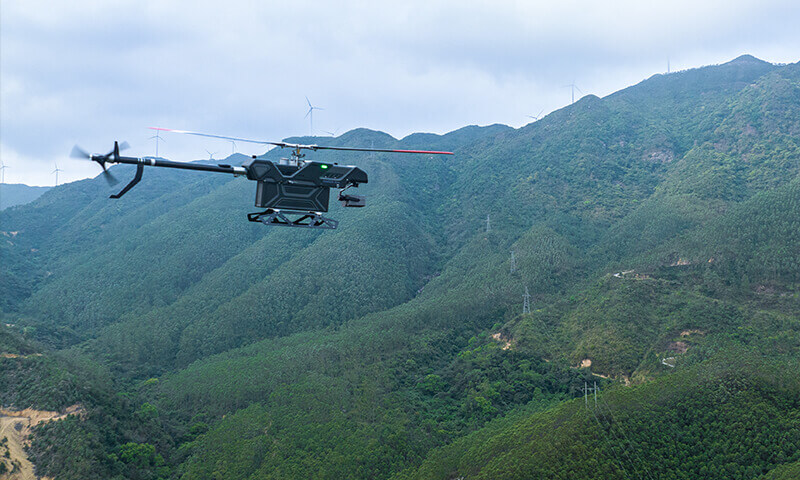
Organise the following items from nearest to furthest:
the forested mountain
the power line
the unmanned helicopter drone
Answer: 1. the unmanned helicopter drone
2. the forested mountain
3. the power line

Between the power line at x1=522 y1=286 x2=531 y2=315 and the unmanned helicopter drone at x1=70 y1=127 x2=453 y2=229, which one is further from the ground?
the unmanned helicopter drone at x1=70 y1=127 x2=453 y2=229

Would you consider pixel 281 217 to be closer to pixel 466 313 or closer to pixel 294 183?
pixel 294 183

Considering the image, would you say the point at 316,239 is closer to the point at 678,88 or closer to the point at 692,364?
the point at 692,364

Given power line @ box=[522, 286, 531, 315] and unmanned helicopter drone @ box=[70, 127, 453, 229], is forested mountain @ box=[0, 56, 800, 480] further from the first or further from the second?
unmanned helicopter drone @ box=[70, 127, 453, 229]

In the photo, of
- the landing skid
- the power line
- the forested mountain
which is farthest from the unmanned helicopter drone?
the power line

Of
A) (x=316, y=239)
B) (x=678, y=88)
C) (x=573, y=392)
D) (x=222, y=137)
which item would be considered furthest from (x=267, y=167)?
(x=678, y=88)

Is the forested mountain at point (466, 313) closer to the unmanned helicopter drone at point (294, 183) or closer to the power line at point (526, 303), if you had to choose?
the power line at point (526, 303)

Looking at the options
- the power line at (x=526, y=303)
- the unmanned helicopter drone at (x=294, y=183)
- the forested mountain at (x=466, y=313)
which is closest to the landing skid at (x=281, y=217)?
the unmanned helicopter drone at (x=294, y=183)

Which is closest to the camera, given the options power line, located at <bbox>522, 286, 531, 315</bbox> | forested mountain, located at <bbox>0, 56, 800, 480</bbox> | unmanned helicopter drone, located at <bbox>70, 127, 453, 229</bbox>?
unmanned helicopter drone, located at <bbox>70, 127, 453, 229</bbox>

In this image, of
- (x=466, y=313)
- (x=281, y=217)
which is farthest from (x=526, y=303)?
(x=281, y=217)
